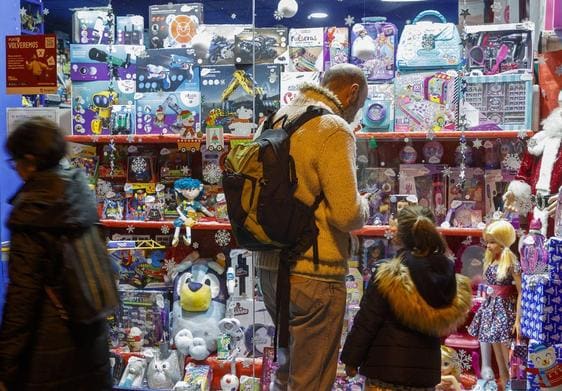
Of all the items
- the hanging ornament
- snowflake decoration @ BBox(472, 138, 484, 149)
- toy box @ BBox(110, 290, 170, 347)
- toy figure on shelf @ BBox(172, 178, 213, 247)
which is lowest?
toy box @ BBox(110, 290, 170, 347)

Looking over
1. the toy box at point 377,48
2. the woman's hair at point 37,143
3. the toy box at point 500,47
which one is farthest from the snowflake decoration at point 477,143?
the woman's hair at point 37,143

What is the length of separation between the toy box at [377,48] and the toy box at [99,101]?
1408 millimetres

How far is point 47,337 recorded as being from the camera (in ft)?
6.79

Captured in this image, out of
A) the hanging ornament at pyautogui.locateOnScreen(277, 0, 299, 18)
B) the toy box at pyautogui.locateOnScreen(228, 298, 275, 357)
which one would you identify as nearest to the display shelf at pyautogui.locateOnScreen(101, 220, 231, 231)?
the toy box at pyautogui.locateOnScreen(228, 298, 275, 357)

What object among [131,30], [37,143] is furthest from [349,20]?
[37,143]

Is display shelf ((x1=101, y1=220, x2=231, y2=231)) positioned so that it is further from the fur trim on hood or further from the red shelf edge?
the fur trim on hood

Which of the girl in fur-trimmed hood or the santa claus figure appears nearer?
the girl in fur-trimmed hood

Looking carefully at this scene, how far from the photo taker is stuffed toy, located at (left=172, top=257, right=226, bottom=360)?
428cm

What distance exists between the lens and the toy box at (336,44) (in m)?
4.07

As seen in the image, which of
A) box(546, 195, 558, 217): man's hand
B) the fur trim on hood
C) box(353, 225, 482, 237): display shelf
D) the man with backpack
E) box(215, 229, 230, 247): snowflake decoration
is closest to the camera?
the man with backpack

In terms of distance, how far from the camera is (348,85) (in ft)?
9.23

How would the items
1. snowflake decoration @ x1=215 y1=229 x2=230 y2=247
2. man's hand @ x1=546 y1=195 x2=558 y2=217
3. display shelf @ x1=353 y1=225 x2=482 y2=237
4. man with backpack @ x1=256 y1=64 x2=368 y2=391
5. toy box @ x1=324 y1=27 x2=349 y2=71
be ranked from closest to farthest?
1. man with backpack @ x1=256 y1=64 x2=368 y2=391
2. man's hand @ x1=546 y1=195 x2=558 y2=217
3. display shelf @ x1=353 y1=225 x2=482 y2=237
4. toy box @ x1=324 y1=27 x2=349 y2=71
5. snowflake decoration @ x1=215 y1=229 x2=230 y2=247

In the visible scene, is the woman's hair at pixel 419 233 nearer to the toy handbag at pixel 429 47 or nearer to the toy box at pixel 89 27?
the toy handbag at pixel 429 47

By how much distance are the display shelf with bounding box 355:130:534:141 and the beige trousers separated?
1.48m
